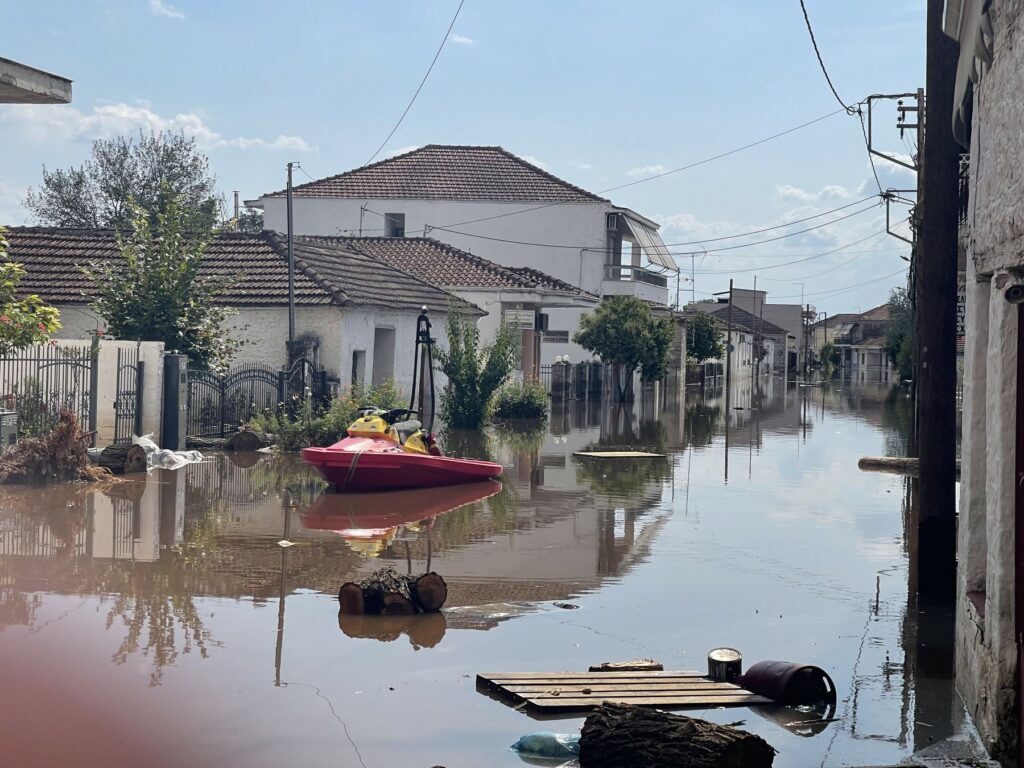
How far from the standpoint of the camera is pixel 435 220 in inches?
2185

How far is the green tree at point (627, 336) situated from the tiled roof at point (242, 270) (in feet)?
43.3

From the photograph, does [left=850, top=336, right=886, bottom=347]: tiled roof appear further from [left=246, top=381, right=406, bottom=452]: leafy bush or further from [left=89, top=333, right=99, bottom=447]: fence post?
[left=89, top=333, right=99, bottom=447]: fence post

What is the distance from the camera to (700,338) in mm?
74312

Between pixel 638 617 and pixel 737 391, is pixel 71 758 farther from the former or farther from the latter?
pixel 737 391

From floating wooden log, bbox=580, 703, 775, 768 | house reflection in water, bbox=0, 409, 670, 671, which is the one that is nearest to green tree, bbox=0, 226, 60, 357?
house reflection in water, bbox=0, 409, 670, 671

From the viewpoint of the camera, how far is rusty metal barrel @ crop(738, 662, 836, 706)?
26.6ft

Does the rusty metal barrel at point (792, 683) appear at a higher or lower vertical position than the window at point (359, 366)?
lower

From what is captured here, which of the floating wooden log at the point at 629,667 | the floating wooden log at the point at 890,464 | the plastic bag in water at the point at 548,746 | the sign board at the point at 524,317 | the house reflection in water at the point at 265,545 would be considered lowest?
the plastic bag in water at the point at 548,746

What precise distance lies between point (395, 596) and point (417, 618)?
268 millimetres

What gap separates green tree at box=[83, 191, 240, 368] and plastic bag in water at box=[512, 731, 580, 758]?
64.5 feet

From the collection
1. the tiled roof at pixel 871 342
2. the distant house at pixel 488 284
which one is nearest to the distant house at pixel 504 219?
the distant house at pixel 488 284

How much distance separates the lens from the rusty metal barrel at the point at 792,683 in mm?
8094

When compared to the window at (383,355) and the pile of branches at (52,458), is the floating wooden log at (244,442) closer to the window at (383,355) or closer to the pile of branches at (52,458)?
the pile of branches at (52,458)

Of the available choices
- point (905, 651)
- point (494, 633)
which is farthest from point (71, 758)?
point (905, 651)
